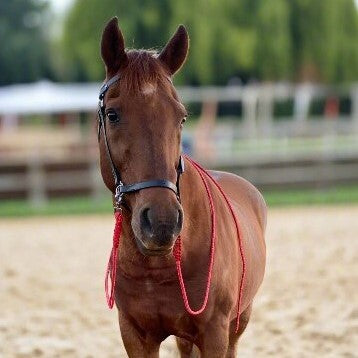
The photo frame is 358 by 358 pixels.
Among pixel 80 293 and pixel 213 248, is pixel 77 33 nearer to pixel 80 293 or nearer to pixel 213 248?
pixel 80 293

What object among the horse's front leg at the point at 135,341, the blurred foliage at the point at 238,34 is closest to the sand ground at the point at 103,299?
the horse's front leg at the point at 135,341

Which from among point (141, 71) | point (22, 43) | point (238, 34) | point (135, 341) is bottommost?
point (22, 43)

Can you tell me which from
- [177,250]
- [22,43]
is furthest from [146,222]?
[22,43]

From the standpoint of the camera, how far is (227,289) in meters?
3.70

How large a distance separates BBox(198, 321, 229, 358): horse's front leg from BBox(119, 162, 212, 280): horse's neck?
→ 270 millimetres

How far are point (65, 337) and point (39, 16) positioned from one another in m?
48.4

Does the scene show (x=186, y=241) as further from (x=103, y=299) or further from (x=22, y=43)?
(x=22, y=43)

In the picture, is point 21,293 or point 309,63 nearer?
point 21,293

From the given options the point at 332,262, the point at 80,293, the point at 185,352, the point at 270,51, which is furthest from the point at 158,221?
the point at 270,51

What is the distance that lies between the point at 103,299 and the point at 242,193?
3266 millimetres

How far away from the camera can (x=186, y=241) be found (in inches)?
142

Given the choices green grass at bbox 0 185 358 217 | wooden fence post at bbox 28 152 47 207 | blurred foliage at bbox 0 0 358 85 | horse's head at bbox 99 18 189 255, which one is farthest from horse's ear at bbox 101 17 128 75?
blurred foliage at bbox 0 0 358 85

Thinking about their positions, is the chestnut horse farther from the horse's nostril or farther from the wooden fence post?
the wooden fence post

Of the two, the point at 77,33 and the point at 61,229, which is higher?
the point at 77,33
